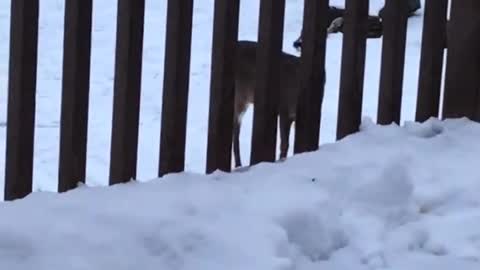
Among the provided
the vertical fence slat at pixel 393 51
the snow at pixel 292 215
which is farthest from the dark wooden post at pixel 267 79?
the vertical fence slat at pixel 393 51

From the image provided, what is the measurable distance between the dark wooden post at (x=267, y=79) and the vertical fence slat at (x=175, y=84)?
0.21 metres

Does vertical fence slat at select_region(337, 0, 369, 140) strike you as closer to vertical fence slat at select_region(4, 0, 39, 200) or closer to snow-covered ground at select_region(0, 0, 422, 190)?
vertical fence slat at select_region(4, 0, 39, 200)

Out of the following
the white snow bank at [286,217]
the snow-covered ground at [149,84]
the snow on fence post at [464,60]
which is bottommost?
the snow-covered ground at [149,84]

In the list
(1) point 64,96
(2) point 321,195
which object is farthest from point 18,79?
(2) point 321,195

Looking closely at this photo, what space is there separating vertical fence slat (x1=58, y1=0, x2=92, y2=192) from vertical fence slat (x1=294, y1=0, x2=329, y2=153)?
0.63 metres

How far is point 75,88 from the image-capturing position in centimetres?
306

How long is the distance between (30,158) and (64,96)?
8.6 inches

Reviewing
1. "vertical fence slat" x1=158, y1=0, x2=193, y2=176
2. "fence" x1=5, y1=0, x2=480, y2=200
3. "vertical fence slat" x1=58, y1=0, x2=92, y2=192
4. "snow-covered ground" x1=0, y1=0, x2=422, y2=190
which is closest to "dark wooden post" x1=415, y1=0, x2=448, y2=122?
"fence" x1=5, y1=0, x2=480, y2=200

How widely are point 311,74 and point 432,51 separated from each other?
38cm

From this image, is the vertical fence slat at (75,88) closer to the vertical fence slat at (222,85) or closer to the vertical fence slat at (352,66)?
the vertical fence slat at (222,85)

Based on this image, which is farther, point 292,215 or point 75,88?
point 75,88

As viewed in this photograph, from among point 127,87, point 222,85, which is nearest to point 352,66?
point 222,85

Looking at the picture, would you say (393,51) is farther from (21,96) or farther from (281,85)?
(21,96)

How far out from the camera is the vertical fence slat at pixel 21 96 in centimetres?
308
